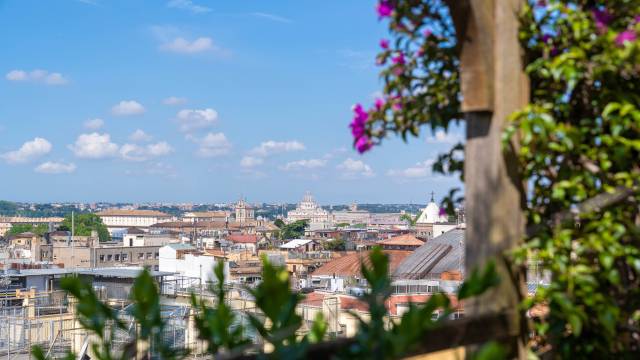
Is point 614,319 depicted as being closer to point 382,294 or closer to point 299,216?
point 382,294

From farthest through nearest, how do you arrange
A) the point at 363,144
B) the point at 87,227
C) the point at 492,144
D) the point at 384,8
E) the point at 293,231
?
1. the point at 87,227
2. the point at 293,231
3. the point at 363,144
4. the point at 384,8
5. the point at 492,144

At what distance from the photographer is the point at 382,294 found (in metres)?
1.72

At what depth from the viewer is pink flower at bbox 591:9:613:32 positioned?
226cm

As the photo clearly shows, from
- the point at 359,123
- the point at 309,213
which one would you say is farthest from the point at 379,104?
the point at 309,213

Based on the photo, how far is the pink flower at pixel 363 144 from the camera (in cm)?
264

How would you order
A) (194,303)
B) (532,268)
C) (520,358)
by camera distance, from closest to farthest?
1. (194,303)
2. (520,358)
3. (532,268)

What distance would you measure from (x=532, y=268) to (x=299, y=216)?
605 ft

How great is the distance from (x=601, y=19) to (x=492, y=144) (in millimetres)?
495

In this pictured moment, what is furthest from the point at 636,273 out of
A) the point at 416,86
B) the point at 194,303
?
the point at 194,303

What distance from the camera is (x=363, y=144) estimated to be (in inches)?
104

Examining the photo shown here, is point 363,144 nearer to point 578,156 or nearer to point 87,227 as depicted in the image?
point 578,156

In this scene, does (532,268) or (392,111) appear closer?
(532,268)

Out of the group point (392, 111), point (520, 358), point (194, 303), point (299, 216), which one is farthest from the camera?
point (299, 216)

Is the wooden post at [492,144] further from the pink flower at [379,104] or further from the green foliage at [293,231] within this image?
the green foliage at [293,231]
